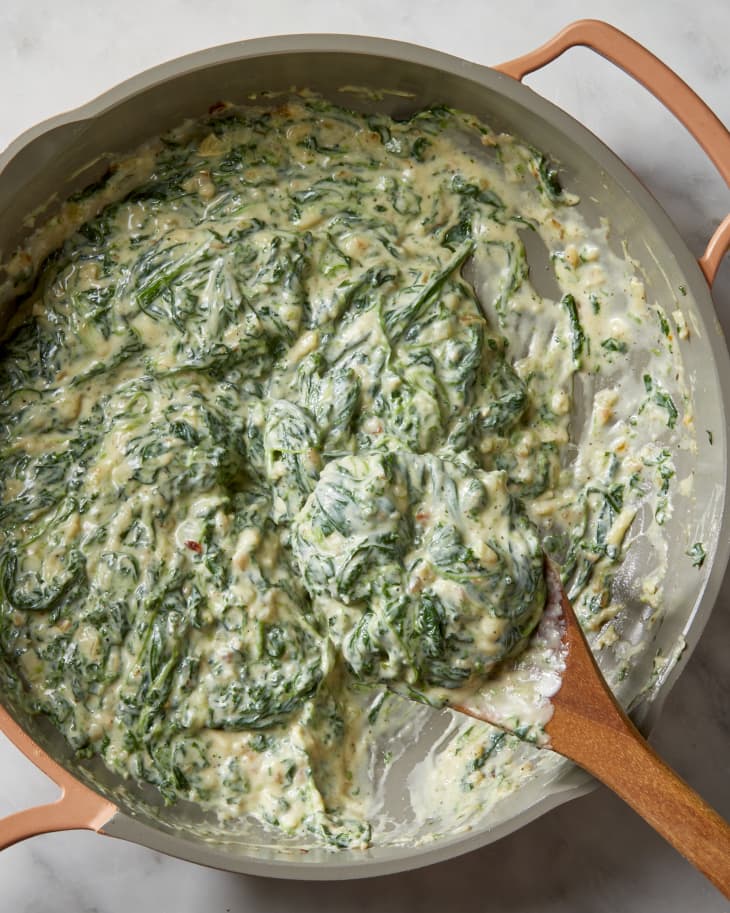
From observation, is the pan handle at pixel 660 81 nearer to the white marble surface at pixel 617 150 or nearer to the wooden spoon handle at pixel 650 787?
the white marble surface at pixel 617 150

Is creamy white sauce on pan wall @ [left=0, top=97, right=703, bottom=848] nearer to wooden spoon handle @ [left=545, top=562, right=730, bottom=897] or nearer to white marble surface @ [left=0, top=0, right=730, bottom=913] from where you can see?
white marble surface @ [left=0, top=0, right=730, bottom=913]

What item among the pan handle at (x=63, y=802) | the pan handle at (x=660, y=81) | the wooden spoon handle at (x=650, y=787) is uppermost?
the pan handle at (x=660, y=81)

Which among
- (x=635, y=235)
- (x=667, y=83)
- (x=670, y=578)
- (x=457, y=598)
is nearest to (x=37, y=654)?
(x=457, y=598)

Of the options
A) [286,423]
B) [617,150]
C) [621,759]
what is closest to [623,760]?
[621,759]

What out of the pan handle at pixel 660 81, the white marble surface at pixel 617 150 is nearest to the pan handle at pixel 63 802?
the white marble surface at pixel 617 150

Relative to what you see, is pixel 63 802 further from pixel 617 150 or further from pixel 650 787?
pixel 617 150

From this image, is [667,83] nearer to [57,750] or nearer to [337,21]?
[337,21]
